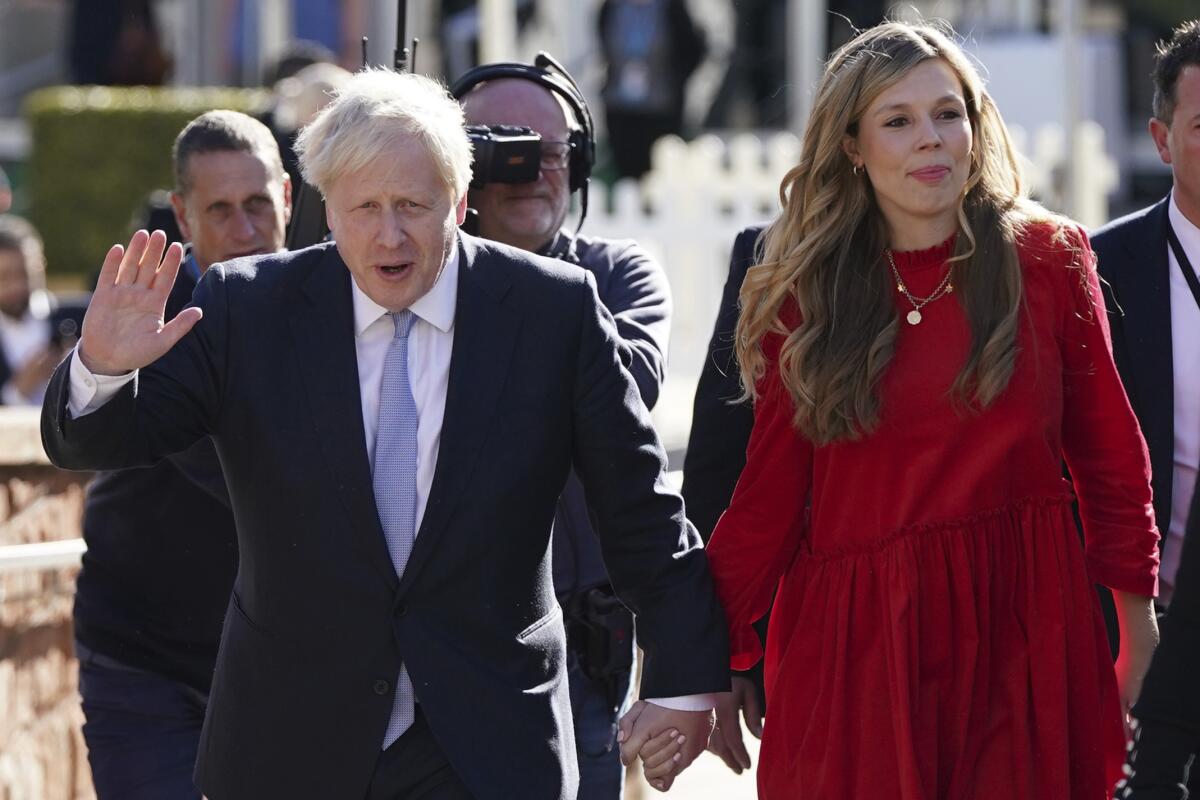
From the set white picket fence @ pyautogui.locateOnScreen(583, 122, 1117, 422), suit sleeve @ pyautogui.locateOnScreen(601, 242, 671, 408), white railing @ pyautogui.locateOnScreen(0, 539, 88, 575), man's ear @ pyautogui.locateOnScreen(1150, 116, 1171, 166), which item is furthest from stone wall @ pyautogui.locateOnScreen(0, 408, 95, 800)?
white picket fence @ pyautogui.locateOnScreen(583, 122, 1117, 422)

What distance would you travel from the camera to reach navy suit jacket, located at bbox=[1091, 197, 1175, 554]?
3.77 meters

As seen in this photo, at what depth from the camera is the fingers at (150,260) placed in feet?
10.0

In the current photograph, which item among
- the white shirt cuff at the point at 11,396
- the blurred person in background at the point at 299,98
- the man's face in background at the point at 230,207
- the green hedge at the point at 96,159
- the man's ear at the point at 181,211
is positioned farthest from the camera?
the green hedge at the point at 96,159

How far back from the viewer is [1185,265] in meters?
3.90

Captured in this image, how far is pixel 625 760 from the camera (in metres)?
3.41

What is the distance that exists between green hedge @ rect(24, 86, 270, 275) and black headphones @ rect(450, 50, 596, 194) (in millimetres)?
9406

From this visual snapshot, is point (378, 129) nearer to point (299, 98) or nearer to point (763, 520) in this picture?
point (763, 520)

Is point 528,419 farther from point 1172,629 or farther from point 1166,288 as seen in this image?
point 1166,288

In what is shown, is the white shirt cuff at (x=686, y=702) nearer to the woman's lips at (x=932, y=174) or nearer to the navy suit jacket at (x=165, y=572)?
the woman's lips at (x=932, y=174)

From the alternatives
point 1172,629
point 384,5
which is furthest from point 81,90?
point 1172,629

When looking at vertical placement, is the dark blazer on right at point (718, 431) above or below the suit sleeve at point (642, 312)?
below

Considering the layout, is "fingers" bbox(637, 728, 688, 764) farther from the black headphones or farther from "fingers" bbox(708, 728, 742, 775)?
the black headphones

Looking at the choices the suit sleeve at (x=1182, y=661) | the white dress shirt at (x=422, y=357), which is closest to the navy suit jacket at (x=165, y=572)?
the white dress shirt at (x=422, y=357)

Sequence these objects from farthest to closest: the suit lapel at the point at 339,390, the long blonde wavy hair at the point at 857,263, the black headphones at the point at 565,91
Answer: the black headphones at the point at 565,91, the long blonde wavy hair at the point at 857,263, the suit lapel at the point at 339,390
